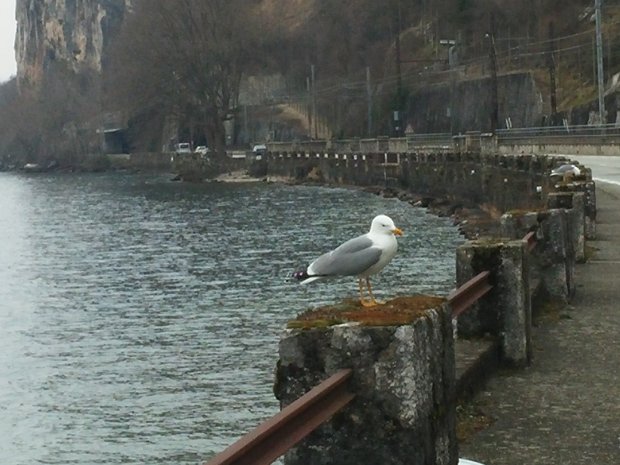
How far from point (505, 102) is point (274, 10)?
66741mm

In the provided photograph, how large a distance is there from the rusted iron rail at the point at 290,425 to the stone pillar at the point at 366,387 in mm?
108

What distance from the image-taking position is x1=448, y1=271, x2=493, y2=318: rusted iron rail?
8.59m

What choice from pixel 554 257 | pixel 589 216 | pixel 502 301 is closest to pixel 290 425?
pixel 502 301

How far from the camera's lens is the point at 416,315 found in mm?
6375

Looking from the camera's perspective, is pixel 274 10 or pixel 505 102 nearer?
pixel 505 102

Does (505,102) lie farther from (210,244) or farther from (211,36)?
(210,244)

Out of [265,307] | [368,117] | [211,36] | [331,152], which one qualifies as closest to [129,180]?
[211,36]

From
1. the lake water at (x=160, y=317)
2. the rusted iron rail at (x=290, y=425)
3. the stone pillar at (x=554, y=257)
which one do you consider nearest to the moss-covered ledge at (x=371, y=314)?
the rusted iron rail at (x=290, y=425)

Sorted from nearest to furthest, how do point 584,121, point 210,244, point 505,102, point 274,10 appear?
point 210,244
point 584,121
point 505,102
point 274,10

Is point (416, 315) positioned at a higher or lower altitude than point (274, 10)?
lower

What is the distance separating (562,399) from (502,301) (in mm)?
1150

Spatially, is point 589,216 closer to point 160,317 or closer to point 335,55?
point 160,317

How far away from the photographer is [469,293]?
29.6 ft

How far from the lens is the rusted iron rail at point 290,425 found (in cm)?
519
